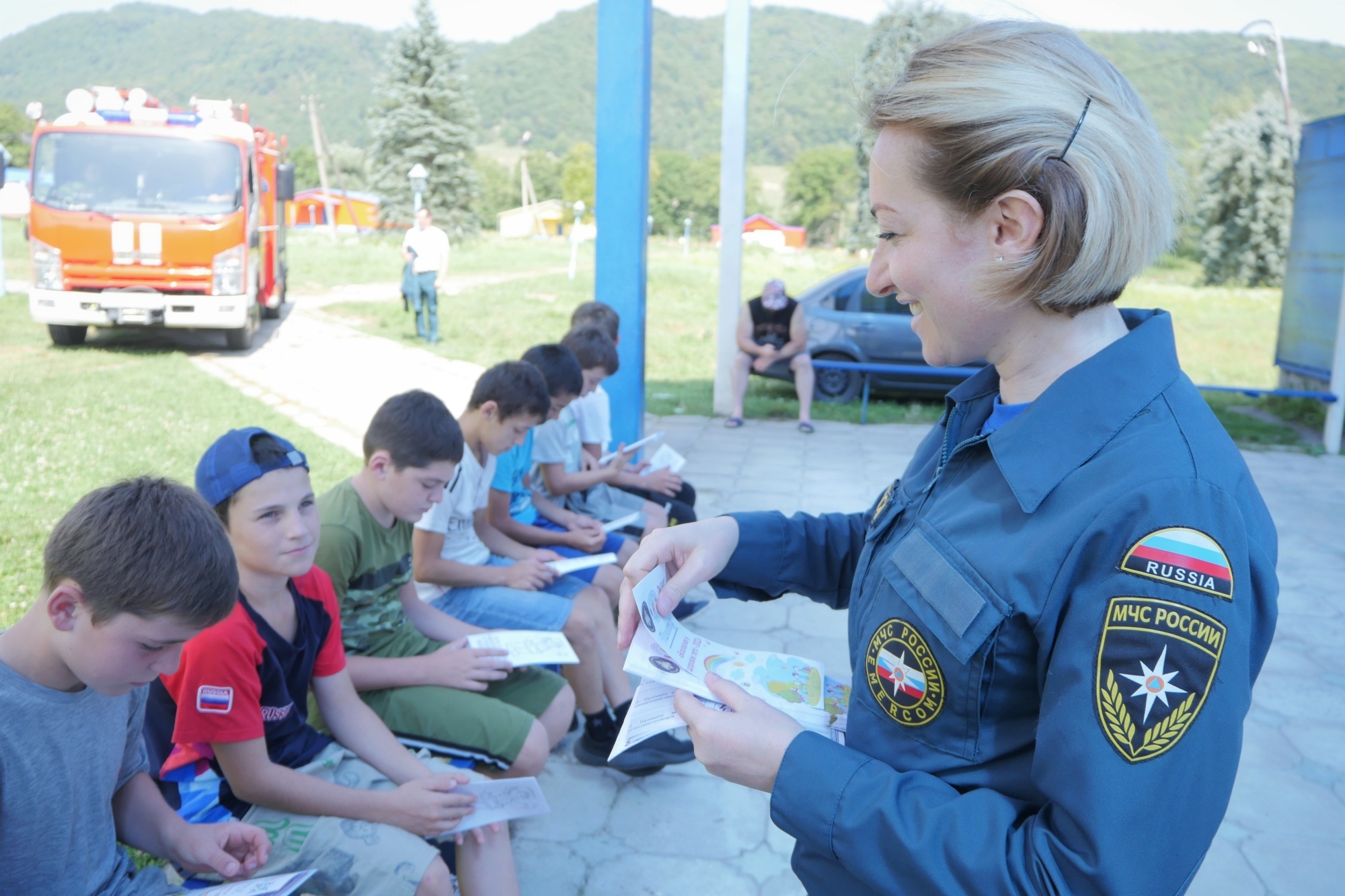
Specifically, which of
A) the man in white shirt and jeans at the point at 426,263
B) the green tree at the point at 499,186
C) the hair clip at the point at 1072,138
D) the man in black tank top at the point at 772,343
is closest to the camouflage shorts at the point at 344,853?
the hair clip at the point at 1072,138

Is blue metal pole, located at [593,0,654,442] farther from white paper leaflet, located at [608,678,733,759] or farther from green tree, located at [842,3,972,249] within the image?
white paper leaflet, located at [608,678,733,759]

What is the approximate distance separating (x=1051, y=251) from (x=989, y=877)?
0.63 metres

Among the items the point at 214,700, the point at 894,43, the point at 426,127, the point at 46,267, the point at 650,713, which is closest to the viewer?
the point at 650,713

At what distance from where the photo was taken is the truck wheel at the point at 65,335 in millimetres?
11039

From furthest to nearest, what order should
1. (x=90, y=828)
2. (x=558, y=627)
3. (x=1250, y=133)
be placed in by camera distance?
(x=1250, y=133), (x=558, y=627), (x=90, y=828)

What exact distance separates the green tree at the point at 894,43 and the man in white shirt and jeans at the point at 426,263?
11.9 metres

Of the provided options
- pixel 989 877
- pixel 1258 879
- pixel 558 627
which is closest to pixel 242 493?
pixel 558 627

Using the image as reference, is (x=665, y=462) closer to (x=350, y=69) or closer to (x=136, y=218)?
(x=136, y=218)

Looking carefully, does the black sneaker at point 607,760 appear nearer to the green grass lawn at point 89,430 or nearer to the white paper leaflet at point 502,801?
the white paper leaflet at point 502,801

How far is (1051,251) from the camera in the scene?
103 cm

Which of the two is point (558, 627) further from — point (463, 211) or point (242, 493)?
point (463, 211)

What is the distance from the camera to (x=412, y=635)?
9.37 ft

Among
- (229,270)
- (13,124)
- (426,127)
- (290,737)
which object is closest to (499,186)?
(13,124)

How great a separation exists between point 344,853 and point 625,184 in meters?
4.88
